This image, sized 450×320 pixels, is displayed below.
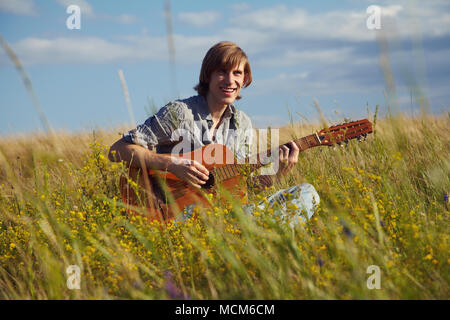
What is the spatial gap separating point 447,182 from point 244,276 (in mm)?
2335

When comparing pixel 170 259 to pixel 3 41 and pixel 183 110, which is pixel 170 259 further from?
pixel 183 110

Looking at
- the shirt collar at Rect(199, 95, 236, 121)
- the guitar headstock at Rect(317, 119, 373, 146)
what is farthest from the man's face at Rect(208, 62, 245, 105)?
the guitar headstock at Rect(317, 119, 373, 146)

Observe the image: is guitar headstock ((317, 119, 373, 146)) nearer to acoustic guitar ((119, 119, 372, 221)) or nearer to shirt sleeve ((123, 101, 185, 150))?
acoustic guitar ((119, 119, 372, 221))

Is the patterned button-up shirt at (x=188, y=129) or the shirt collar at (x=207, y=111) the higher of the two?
the shirt collar at (x=207, y=111)

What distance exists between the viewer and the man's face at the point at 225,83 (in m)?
3.61

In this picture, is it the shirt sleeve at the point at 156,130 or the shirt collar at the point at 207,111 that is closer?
the shirt sleeve at the point at 156,130

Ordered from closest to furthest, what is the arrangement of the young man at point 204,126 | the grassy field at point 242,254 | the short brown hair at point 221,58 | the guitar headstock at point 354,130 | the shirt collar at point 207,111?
the grassy field at point 242,254, the young man at point 204,126, the guitar headstock at point 354,130, the short brown hair at point 221,58, the shirt collar at point 207,111

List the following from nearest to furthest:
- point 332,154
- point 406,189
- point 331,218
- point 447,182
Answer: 1. point 331,218
2. point 406,189
3. point 447,182
4. point 332,154

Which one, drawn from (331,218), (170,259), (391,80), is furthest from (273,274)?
(391,80)

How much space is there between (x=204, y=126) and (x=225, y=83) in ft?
1.44

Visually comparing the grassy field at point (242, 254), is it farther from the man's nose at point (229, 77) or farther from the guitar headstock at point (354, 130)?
the man's nose at point (229, 77)

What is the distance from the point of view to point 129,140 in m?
3.38

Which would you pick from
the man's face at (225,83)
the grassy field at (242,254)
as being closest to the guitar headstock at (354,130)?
the grassy field at (242,254)

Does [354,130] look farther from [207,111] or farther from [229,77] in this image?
[207,111]
